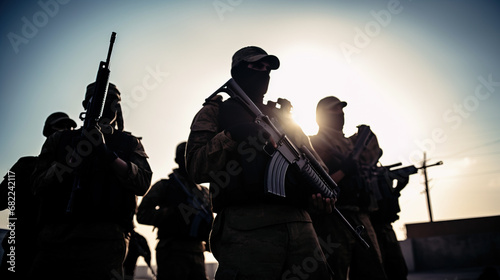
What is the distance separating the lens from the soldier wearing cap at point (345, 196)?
369 cm

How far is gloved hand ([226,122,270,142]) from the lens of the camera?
7.03 ft

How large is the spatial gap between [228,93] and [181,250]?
10.9 feet

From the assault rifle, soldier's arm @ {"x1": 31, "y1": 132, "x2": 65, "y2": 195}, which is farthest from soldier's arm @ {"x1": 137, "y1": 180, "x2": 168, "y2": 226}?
the assault rifle

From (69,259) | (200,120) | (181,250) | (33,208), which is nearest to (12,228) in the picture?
(33,208)

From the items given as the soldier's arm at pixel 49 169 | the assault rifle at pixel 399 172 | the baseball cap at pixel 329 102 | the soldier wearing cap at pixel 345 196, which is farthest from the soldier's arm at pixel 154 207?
the assault rifle at pixel 399 172

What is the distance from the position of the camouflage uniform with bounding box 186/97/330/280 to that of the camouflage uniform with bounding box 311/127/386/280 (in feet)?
5.49

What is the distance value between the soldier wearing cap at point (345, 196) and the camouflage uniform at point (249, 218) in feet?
5.53

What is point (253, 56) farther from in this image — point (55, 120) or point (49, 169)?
point (55, 120)

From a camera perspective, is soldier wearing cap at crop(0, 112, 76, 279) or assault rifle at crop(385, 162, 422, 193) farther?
assault rifle at crop(385, 162, 422, 193)

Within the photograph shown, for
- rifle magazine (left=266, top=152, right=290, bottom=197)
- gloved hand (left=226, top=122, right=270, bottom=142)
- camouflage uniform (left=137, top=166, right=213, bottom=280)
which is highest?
gloved hand (left=226, top=122, right=270, bottom=142)

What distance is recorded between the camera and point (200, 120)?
2.42 m

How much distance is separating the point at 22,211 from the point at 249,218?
3.10 meters

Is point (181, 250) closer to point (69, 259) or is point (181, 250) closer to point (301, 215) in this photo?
point (69, 259)

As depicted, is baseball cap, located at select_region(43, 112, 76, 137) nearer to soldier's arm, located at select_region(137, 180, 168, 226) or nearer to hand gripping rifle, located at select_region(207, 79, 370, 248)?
soldier's arm, located at select_region(137, 180, 168, 226)
